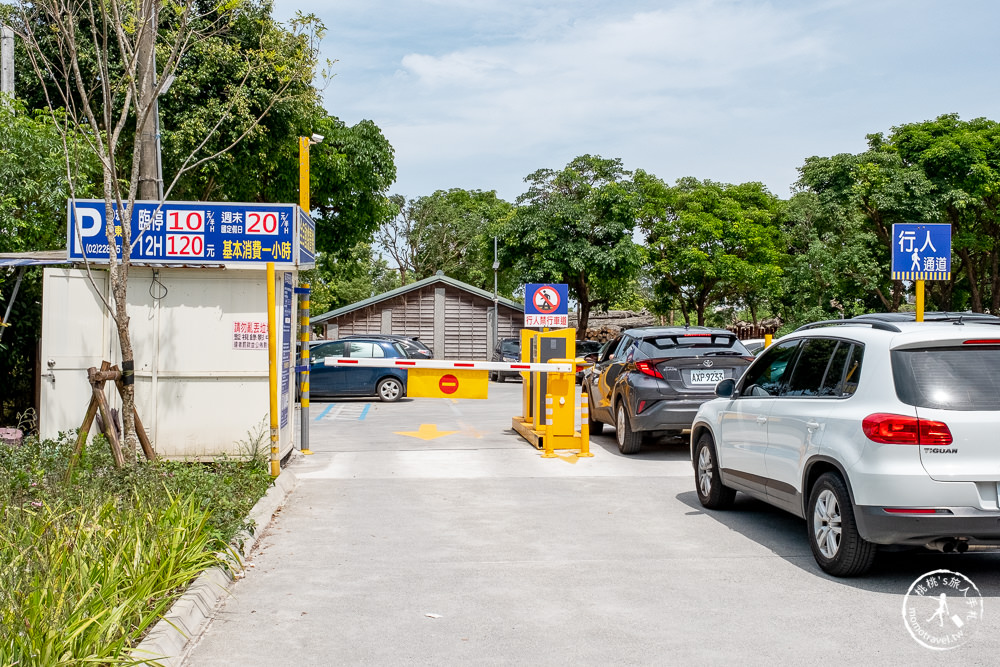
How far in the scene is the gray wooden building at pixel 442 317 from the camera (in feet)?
129

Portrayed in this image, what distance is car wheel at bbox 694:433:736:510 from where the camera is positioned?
8375 mm

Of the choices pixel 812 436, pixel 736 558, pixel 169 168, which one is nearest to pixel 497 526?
pixel 736 558

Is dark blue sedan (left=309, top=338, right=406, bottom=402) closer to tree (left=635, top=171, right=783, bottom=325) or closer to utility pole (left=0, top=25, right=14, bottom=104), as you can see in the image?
utility pole (left=0, top=25, right=14, bottom=104)

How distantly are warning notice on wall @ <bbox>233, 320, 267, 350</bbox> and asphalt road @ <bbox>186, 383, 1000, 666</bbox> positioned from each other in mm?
1590

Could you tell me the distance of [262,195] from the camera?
1115 inches

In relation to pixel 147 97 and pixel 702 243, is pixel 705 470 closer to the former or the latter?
pixel 147 97

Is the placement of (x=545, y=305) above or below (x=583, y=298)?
below

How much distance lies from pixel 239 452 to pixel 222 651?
5614 millimetres

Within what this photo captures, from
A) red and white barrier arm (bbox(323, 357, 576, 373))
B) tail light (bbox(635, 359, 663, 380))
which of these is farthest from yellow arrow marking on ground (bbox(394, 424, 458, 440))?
tail light (bbox(635, 359, 663, 380))

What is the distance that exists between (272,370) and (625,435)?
4729 mm

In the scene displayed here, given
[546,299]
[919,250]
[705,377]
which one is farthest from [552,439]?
[919,250]

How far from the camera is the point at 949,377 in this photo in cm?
571

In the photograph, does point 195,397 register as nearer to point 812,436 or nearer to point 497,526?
point 497,526

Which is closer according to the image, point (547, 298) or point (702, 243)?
point (547, 298)
